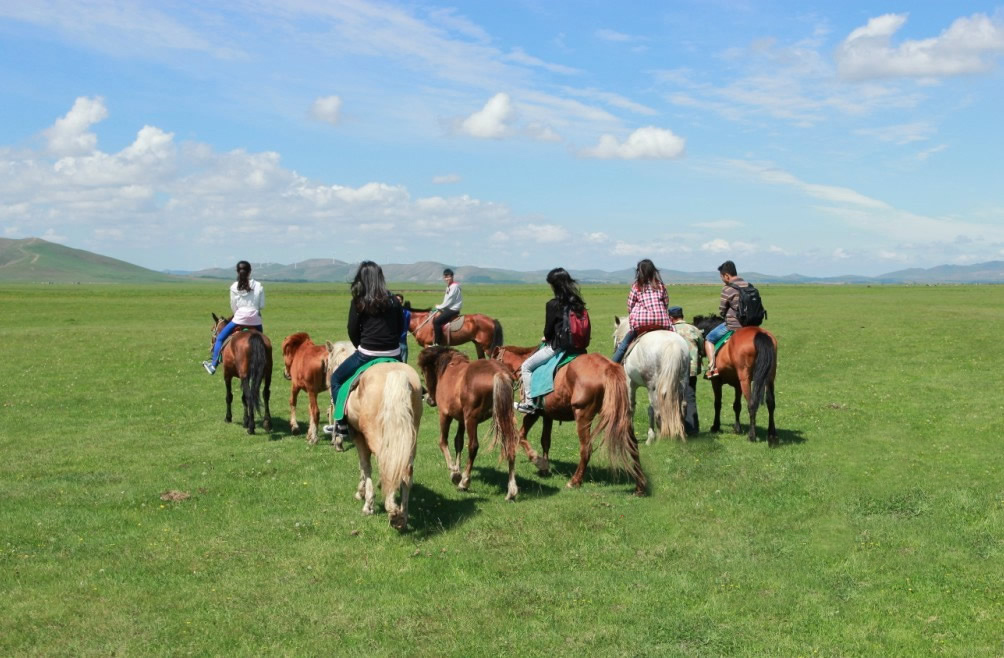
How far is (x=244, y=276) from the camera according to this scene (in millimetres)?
15406

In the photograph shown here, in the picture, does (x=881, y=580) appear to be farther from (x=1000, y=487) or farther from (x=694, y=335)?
(x=694, y=335)

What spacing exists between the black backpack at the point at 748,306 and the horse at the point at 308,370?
820 centimetres

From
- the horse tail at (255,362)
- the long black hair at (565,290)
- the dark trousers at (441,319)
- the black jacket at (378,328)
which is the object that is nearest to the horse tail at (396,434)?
the black jacket at (378,328)

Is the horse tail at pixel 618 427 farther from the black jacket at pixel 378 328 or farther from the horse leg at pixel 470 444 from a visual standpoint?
the black jacket at pixel 378 328

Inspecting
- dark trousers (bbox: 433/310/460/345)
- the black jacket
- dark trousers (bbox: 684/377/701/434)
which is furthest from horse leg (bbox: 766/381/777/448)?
dark trousers (bbox: 433/310/460/345)

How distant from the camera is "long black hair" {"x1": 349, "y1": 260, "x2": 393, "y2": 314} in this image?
9648 mm

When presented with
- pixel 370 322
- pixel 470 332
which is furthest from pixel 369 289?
pixel 470 332

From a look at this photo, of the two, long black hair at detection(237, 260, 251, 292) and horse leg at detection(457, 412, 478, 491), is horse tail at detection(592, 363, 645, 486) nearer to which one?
horse leg at detection(457, 412, 478, 491)

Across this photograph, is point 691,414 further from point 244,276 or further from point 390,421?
point 244,276

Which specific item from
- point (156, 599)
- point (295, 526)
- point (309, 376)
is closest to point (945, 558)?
Result: point (295, 526)

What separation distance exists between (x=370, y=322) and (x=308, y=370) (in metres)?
5.66

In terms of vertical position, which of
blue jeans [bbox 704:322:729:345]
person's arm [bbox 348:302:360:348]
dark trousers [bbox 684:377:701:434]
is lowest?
dark trousers [bbox 684:377:701:434]

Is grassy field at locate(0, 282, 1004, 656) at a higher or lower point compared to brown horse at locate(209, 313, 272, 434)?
lower

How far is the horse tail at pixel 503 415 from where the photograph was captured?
1023 centimetres
